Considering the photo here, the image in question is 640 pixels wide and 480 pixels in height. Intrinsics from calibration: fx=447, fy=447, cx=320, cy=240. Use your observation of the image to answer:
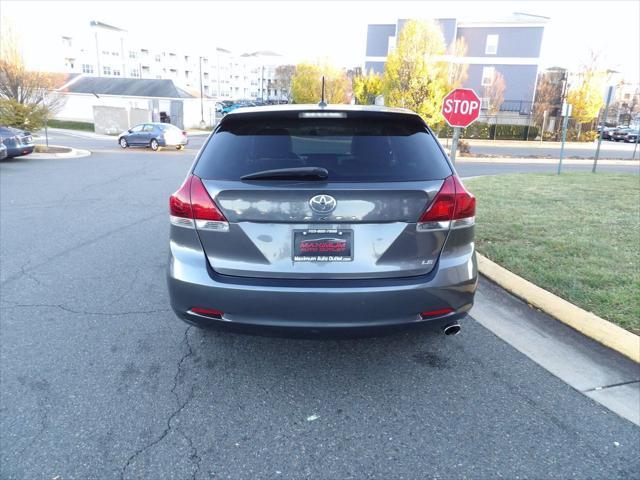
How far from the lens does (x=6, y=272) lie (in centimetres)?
486

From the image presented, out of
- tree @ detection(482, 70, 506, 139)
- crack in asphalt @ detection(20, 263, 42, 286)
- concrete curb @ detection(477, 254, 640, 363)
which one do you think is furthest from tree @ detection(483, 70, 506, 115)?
crack in asphalt @ detection(20, 263, 42, 286)

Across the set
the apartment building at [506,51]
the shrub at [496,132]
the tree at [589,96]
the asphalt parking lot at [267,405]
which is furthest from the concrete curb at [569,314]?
the apartment building at [506,51]

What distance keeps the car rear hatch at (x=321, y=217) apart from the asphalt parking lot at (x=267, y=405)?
2.73 feet

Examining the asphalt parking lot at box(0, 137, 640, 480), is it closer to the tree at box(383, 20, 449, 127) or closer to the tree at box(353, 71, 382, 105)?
the tree at box(383, 20, 449, 127)

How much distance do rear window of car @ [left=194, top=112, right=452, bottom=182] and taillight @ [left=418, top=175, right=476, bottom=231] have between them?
0.10 metres

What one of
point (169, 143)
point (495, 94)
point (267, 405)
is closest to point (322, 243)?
point (267, 405)

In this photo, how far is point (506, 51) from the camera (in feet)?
136

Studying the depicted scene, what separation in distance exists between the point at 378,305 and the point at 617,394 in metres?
1.69

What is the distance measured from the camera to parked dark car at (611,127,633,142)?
44.1m

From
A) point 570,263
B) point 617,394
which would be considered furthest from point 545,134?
point 617,394

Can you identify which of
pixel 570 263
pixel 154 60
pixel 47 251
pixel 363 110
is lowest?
pixel 47 251

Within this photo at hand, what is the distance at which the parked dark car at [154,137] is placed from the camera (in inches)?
940

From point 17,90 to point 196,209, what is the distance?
22.7m

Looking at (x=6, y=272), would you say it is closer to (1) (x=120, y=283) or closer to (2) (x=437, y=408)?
(1) (x=120, y=283)
